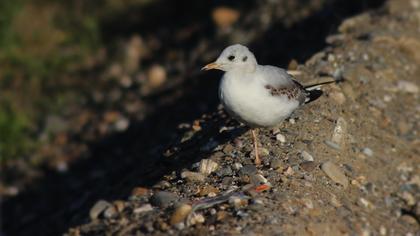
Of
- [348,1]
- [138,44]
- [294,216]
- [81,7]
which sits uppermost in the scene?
[81,7]

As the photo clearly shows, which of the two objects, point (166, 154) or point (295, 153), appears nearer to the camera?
point (295, 153)

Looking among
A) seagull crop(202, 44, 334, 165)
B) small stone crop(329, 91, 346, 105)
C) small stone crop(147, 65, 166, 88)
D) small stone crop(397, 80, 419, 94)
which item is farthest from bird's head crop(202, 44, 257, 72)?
small stone crop(147, 65, 166, 88)

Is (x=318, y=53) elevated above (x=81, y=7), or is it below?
below

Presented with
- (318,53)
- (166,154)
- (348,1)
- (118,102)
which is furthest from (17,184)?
(348,1)

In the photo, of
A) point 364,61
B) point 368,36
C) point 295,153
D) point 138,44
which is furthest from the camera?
point 138,44

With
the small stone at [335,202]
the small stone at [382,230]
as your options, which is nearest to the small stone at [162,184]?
the small stone at [335,202]

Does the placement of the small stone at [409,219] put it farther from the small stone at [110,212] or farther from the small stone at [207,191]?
the small stone at [110,212]

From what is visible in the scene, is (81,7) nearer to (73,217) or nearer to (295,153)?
(73,217)
